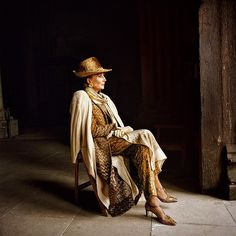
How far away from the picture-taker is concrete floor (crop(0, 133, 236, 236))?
324 centimetres

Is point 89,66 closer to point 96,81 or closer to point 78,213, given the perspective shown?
point 96,81

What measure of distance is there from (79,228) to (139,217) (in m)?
0.67

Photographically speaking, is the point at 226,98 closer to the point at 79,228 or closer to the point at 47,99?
the point at 79,228

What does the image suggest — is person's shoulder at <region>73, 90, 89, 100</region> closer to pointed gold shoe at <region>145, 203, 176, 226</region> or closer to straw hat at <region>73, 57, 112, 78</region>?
straw hat at <region>73, 57, 112, 78</region>

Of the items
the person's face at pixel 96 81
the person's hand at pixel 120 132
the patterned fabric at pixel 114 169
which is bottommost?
the patterned fabric at pixel 114 169

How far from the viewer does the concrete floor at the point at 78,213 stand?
3238 millimetres

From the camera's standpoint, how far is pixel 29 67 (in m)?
13.6

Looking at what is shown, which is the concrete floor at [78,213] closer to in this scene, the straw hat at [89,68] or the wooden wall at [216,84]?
the wooden wall at [216,84]

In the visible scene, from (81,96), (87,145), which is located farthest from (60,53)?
(87,145)

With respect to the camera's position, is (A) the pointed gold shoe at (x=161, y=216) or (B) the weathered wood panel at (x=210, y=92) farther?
(B) the weathered wood panel at (x=210, y=92)

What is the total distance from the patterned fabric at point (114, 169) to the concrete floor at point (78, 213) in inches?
7.1

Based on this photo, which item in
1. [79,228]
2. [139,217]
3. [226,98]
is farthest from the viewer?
[226,98]

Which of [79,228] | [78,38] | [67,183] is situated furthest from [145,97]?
[78,38]

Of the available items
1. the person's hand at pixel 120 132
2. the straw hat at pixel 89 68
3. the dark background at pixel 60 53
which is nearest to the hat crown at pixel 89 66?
the straw hat at pixel 89 68
